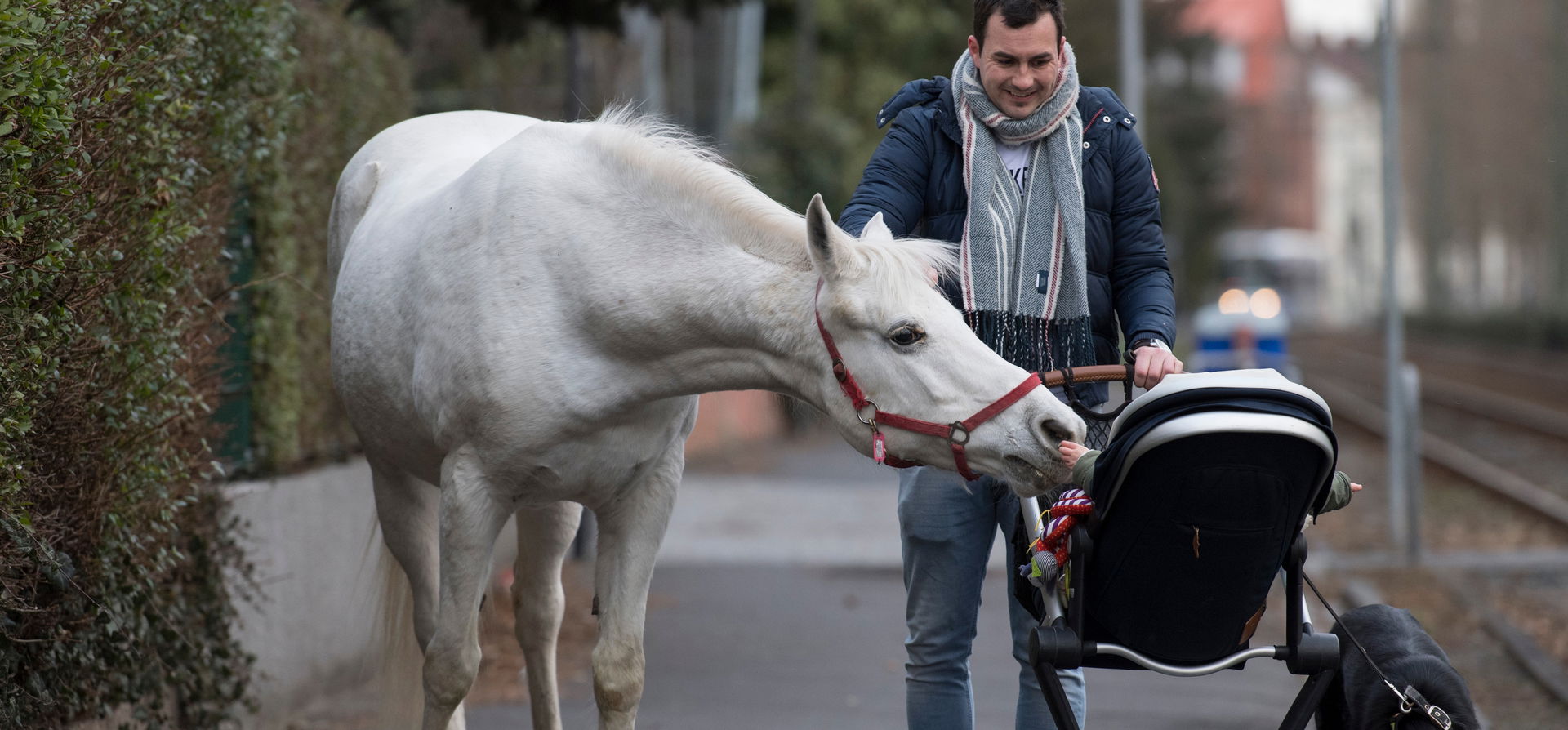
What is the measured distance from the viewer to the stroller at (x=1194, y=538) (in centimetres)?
319

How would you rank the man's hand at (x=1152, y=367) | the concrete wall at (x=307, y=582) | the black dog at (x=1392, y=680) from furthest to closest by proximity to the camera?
the concrete wall at (x=307, y=582), the man's hand at (x=1152, y=367), the black dog at (x=1392, y=680)

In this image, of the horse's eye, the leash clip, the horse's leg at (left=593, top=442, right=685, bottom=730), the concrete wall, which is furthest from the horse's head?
the concrete wall

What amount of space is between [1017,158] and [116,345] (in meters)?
2.39

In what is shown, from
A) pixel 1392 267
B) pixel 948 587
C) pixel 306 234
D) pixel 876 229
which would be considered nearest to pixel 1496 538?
pixel 1392 267

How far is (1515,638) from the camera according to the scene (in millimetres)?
7723

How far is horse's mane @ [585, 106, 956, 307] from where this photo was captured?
12.1 feet

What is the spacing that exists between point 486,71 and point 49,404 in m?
15.0

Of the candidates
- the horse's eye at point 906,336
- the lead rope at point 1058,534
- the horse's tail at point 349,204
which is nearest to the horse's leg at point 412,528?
the horse's tail at point 349,204

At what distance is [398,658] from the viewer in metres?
5.16

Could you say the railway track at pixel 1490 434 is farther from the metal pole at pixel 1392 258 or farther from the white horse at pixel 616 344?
the white horse at pixel 616 344

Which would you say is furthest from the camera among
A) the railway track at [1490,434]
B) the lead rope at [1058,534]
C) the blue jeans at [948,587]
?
the railway track at [1490,434]

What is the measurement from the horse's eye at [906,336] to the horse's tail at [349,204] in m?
2.43

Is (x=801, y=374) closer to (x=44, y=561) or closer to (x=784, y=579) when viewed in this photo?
(x=44, y=561)


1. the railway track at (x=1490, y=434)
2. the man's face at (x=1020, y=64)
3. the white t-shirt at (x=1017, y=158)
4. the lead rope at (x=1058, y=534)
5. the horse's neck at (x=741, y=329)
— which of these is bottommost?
the railway track at (x=1490, y=434)
